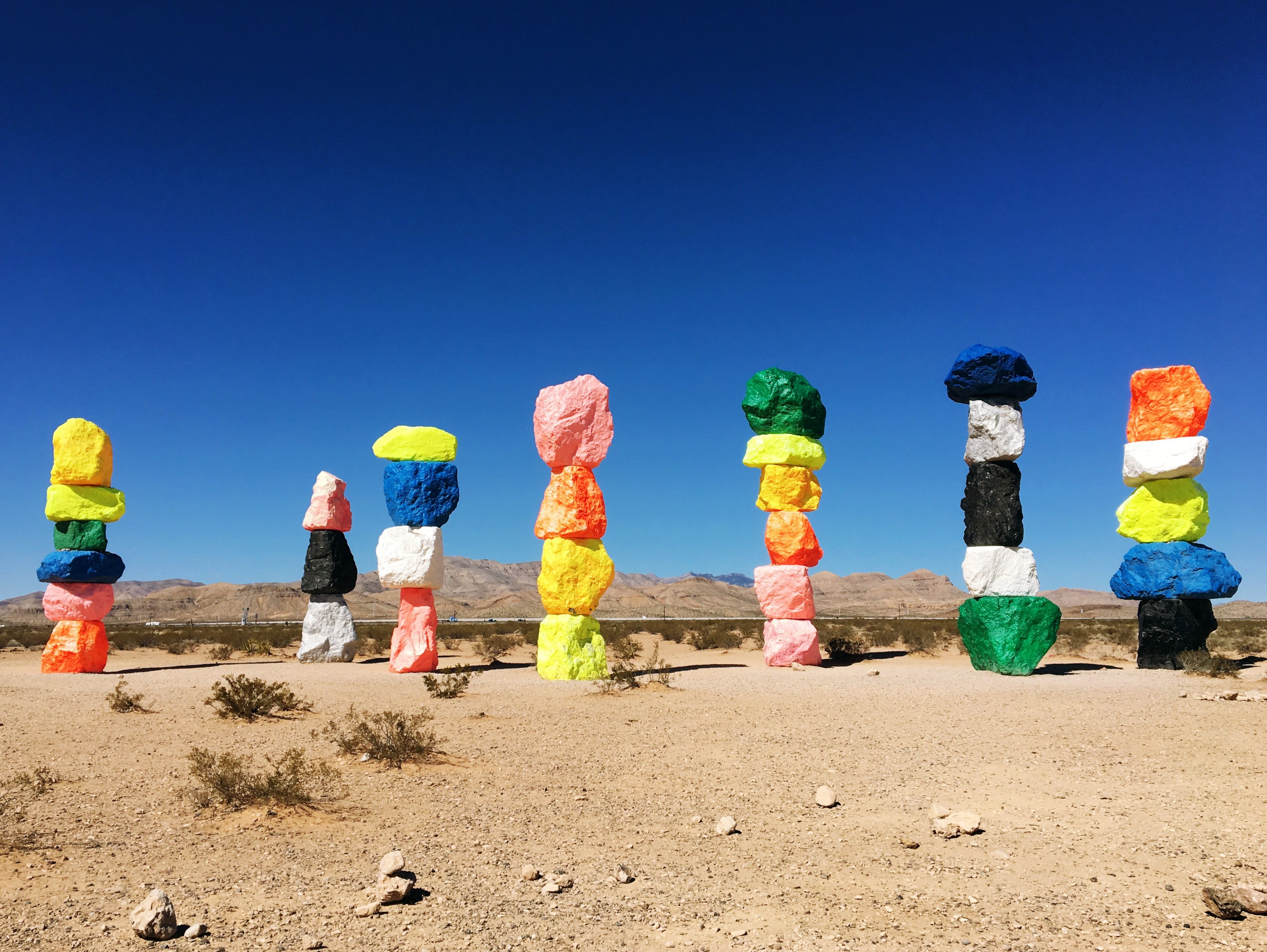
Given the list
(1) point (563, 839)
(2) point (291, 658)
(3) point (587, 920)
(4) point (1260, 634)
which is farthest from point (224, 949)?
(4) point (1260, 634)

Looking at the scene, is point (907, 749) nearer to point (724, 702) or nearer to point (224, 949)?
point (724, 702)

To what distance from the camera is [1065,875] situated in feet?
14.6

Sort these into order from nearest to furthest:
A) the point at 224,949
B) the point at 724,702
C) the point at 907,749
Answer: the point at 224,949 → the point at 907,749 → the point at 724,702

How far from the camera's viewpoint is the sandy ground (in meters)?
3.80

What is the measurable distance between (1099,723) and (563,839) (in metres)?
7.00

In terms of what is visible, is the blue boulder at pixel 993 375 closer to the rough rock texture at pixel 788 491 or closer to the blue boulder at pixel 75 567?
the rough rock texture at pixel 788 491

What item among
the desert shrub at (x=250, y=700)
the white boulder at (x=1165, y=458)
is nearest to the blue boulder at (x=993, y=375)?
the white boulder at (x=1165, y=458)

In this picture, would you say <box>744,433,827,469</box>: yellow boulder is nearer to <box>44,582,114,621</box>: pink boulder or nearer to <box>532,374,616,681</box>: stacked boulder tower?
<box>532,374,616,681</box>: stacked boulder tower

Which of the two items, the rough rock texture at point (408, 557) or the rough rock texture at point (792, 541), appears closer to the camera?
the rough rock texture at point (408, 557)

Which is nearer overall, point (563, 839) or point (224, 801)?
point (563, 839)

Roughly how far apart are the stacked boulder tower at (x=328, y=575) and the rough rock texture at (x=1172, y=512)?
16355mm

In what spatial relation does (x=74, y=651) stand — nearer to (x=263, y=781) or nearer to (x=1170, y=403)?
(x=263, y=781)

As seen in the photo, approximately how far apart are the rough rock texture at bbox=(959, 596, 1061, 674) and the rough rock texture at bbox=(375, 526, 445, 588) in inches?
389

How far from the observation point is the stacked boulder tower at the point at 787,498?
1686cm
